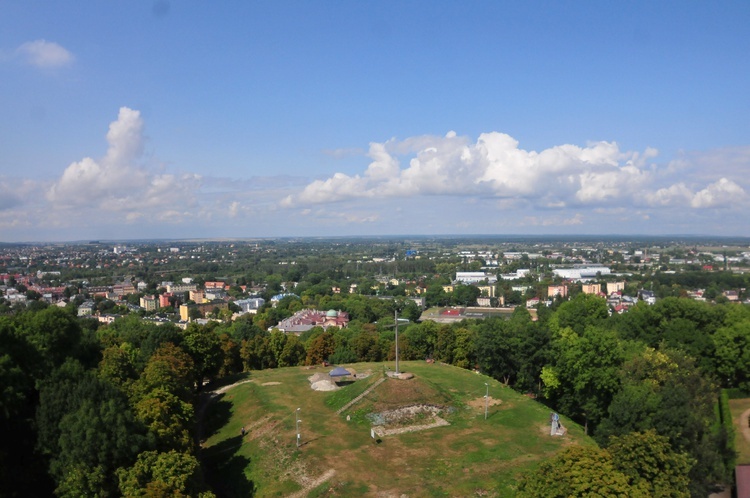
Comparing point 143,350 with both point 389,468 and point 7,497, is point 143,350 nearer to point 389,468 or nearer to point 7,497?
point 7,497

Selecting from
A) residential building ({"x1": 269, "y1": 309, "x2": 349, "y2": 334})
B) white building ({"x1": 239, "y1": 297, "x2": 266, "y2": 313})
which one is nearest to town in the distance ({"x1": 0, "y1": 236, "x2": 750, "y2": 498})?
residential building ({"x1": 269, "y1": 309, "x2": 349, "y2": 334})

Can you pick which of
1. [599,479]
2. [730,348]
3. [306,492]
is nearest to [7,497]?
[306,492]

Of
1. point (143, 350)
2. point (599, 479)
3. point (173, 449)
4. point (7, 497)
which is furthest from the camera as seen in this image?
point (143, 350)

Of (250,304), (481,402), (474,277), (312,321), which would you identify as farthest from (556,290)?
Answer: (481,402)

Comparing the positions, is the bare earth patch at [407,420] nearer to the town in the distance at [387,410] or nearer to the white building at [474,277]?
the town in the distance at [387,410]

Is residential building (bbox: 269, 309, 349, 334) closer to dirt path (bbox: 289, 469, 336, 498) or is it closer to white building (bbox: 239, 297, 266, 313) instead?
white building (bbox: 239, 297, 266, 313)

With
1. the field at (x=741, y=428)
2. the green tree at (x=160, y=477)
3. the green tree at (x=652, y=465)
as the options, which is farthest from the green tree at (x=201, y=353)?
the field at (x=741, y=428)
